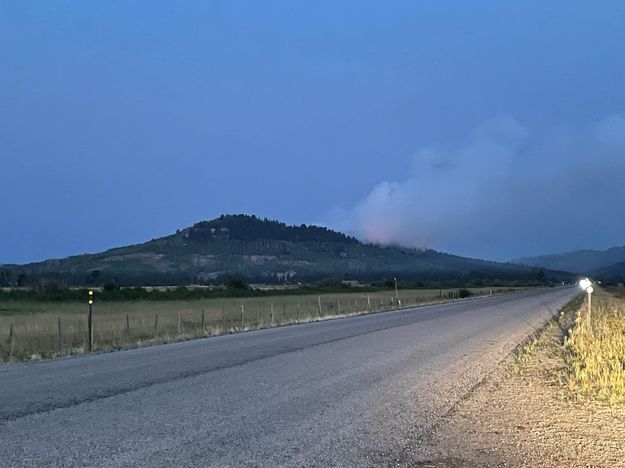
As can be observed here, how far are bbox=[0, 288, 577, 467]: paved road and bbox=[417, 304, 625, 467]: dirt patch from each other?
0.39 m

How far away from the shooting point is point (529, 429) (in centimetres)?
857

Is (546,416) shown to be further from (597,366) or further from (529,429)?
(597,366)

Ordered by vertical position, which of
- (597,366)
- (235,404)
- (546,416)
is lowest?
(546,416)

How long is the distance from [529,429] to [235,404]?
420 centimetres

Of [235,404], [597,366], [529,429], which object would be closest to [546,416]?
[529,429]

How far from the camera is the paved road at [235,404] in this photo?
7047mm

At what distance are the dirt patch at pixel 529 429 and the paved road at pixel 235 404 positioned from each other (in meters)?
0.39

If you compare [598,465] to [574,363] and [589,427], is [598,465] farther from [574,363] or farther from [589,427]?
[574,363]

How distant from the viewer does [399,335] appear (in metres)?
22.5

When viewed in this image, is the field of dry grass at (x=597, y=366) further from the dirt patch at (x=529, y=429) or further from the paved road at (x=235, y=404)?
the paved road at (x=235, y=404)

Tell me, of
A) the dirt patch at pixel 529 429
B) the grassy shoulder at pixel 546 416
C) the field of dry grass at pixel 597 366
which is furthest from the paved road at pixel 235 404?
the field of dry grass at pixel 597 366

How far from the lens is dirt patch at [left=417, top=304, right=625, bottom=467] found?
713 cm

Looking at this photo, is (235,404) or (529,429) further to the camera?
(235,404)

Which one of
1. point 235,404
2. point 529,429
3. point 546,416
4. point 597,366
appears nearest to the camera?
point 529,429
